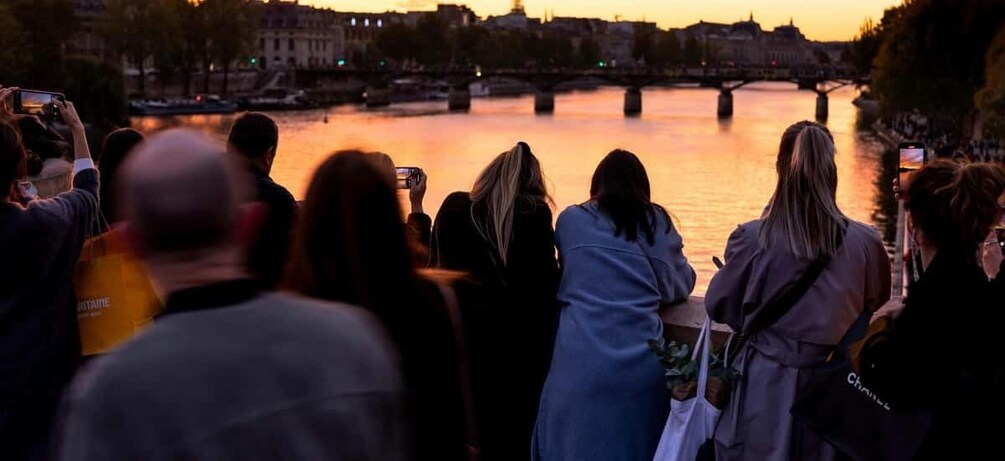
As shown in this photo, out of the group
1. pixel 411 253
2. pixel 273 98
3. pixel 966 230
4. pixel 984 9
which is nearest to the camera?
pixel 411 253

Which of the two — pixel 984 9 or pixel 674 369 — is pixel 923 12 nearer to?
pixel 984 9

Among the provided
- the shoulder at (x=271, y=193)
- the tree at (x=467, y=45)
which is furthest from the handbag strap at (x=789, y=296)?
the tree at (x=467, y=45)

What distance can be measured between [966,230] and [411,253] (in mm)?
966

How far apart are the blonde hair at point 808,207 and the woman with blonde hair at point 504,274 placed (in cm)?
53

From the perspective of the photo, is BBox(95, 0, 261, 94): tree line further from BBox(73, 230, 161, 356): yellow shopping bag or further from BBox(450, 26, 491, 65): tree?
BBox(73, 230, 161, 356): yellow shopping bag

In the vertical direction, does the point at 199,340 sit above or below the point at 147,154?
below

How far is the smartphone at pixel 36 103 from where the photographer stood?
9.11ft

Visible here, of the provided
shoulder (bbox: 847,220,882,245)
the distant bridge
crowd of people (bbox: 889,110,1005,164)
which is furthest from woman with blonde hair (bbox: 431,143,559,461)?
the distant bridge

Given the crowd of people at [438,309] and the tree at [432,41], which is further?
the tree at [432,41]

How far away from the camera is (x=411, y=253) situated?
1.80m

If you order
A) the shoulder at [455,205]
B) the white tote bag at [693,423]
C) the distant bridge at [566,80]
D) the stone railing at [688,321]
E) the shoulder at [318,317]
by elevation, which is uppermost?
the shoulder at [318,317]

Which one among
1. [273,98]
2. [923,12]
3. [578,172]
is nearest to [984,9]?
[923,12]

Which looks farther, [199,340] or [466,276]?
[466,276]

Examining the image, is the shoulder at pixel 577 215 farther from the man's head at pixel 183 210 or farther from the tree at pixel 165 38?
the tree at pixel 165 38
